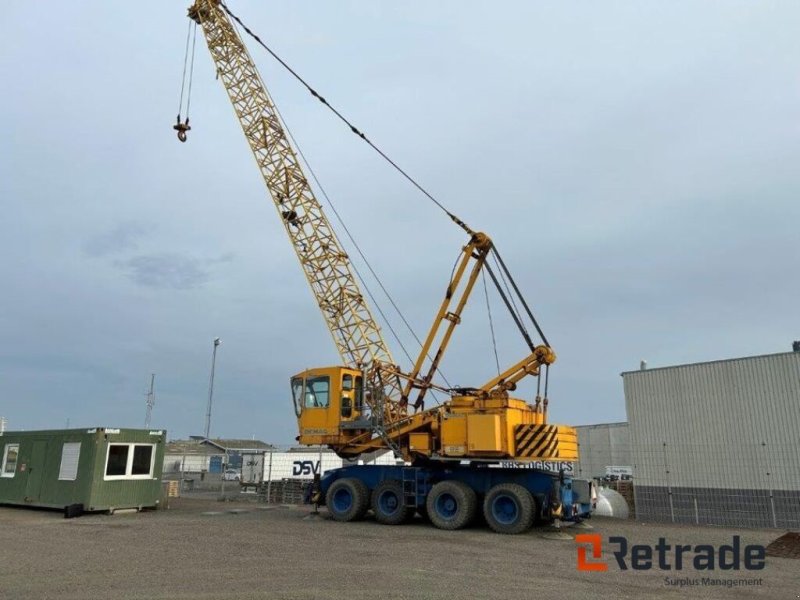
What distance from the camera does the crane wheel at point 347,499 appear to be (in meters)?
17.9

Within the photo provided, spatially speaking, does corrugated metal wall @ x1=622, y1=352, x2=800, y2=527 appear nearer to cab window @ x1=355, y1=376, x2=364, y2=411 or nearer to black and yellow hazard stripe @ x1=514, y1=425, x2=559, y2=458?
black and yellow hazard stripe @ x1=514, y1=425, x2=559, y2=458

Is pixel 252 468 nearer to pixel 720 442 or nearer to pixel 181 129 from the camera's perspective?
pixel 181 129

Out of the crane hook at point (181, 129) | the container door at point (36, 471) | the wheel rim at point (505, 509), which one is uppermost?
the crane hook at point (181, 129)

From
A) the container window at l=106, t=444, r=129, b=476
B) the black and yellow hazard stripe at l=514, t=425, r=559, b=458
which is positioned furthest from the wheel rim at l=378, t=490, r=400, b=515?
the container window at l=106, t=444, r=129, b=476

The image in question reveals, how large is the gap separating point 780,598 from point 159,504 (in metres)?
18.0

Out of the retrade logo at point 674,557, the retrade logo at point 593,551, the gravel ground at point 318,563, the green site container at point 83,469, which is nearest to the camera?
the gravel ground at point 318,563

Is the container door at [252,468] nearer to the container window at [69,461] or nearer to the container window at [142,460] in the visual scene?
the container window at [142,460]

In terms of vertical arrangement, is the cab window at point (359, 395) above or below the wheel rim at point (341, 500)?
above

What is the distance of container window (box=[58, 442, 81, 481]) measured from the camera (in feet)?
62.7

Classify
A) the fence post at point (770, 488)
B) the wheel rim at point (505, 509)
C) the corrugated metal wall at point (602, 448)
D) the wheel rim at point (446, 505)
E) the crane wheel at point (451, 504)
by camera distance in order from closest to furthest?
the wheel rim at point (505, 509) → the crane wheel at point (451, 504) → the wheel rim at point (446, 505) → the fence post at point (770, 488) → the corrugated metal wall at point (602, 448)

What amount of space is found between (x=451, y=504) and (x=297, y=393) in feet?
19.8

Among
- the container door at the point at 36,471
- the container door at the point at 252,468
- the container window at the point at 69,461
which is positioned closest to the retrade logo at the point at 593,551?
the container window at the point at 69,461

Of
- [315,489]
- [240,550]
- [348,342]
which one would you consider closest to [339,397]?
[315,489]

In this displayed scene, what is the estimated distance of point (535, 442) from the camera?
53.9ft
